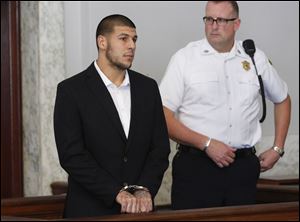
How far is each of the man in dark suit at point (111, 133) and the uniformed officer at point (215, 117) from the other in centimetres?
68

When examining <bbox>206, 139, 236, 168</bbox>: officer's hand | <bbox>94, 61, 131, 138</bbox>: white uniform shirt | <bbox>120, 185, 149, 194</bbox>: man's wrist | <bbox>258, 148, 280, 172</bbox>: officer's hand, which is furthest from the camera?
<bbox>258, 148, 280, 172</bbox>: officer's hand

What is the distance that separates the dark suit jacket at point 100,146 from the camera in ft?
13.2

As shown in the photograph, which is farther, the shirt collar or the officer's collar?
the officer's collar

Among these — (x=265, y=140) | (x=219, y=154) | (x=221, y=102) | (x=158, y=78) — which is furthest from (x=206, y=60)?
(x=265, y=140)

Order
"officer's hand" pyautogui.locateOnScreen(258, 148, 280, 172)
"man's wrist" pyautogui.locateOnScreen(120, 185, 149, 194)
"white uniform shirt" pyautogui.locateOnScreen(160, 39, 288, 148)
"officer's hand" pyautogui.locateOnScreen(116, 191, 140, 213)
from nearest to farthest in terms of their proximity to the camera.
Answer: "officer's hand" pyautogui.locateOnScreen(116, 191, 140, 213)
"man's wrist" pyautogui.locateOnScreen(120, 185, 149, 194)
"white uniform shirt" pyautogui.locateOnScreen(160, 39, 288, 148)
"officer's hand" pyautogui.locateOnScreen(258, 148, 280, 172)

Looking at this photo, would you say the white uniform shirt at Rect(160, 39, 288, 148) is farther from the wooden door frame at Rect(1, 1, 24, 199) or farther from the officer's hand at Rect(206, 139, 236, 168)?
the wooden door frame at Rect(1, 1, 24, 199)

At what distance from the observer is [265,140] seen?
709 cm

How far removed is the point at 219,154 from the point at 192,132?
0.20 m

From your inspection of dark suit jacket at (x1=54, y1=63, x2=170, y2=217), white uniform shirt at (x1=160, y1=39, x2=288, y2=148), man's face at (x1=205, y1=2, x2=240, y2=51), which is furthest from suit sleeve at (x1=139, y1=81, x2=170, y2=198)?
man's face at (x1=205, y1=2, x2=240, y2=51)

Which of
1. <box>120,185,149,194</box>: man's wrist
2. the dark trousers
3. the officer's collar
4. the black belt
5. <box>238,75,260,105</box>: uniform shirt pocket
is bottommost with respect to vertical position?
the dark trousers

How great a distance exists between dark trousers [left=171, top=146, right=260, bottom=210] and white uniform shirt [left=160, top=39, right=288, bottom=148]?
175mm

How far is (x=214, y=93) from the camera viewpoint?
5.08 meters

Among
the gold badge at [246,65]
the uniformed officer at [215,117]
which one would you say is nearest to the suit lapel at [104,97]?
the uniformed officer at [215,117]

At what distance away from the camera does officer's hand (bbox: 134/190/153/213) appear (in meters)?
3.96
